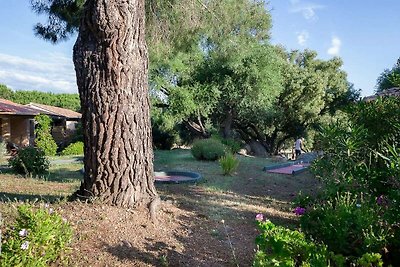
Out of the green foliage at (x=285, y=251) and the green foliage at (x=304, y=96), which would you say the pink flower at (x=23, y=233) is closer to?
the green foliage at (x=285, y=251)

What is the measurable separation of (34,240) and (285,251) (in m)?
2.00

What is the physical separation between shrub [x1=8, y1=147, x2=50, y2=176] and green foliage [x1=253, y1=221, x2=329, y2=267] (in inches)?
361

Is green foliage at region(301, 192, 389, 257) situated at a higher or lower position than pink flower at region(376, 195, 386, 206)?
lower

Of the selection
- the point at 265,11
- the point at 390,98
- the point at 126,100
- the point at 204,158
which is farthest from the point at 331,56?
the point at 126,100

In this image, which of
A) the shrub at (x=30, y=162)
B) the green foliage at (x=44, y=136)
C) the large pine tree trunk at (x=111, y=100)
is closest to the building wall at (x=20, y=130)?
the green foliage at (x=44, y=136)

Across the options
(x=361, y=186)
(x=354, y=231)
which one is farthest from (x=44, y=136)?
(x=354, y=231)

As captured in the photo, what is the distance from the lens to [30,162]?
34.7ft

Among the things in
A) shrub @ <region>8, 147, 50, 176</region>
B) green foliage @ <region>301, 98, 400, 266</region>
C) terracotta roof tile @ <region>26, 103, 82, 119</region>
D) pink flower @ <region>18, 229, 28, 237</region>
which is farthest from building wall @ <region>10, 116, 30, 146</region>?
pink flower @ <region>18, 229, 28, 237</region>

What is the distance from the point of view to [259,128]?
28922 millimetres

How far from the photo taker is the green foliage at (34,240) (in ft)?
9.57

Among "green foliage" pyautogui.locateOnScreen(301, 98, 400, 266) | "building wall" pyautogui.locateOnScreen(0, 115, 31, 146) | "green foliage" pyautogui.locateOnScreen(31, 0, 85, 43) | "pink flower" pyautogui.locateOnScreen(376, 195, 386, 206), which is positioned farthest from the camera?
"building wall" pyautogui.locateOnScreen(0, 115, 31, 146)

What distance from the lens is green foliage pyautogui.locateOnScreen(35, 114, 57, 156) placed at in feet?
62.2

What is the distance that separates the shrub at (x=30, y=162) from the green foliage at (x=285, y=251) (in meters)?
9.16

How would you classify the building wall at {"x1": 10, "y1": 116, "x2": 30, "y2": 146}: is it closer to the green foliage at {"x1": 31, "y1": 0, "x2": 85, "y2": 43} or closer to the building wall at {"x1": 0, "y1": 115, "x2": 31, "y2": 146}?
the building wall at {"x1": 0, "y1": 115, "x2": 31, "y2": 146}
